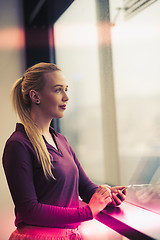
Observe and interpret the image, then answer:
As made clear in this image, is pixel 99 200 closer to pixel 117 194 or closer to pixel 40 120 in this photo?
pixel 117 194

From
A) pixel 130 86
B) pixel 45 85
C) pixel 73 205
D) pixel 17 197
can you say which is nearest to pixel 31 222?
pixel 17 197

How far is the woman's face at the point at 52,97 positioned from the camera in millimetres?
1319

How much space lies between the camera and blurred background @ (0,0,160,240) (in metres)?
1.58

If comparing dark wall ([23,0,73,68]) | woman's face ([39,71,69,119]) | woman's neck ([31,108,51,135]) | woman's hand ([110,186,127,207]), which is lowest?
woman's hand ([110,186,127,207])

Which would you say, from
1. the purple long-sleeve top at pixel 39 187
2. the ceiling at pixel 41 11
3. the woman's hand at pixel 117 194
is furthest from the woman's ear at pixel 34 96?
the ceiling at pixel 41 11

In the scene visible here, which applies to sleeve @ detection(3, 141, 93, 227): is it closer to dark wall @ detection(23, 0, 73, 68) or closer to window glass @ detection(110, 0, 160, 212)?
window glass @ detection(110, 0, 160, 212)

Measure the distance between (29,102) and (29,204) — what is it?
464mm

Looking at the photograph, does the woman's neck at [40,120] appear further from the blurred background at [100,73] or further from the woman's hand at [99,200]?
the blurred background at [100,73]

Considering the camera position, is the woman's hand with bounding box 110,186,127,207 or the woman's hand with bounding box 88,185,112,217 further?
the woman's hand with bounding box 110,186,127,207

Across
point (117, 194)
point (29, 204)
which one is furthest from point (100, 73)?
point (29, 204)

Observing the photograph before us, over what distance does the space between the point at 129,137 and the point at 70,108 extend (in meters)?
0.77

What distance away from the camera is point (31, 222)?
1132 millimetres

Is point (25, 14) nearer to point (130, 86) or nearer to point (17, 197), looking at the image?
point (130, 86)

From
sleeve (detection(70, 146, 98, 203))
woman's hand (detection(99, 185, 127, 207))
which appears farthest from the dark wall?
woman's hand (detection(99, 185, 127, 207))
